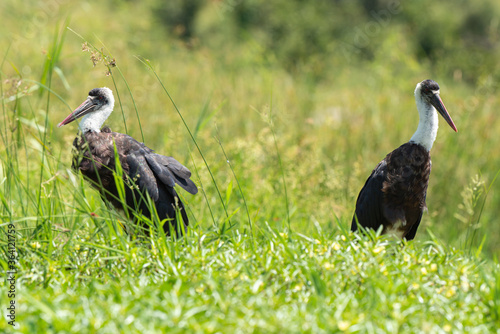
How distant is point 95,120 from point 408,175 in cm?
211

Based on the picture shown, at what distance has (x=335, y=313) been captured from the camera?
2.02m

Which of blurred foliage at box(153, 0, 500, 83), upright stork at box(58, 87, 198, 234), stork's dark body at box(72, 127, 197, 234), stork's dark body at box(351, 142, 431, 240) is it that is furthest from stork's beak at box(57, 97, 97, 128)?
blurred foliage at box(153, 0, 500, 83)

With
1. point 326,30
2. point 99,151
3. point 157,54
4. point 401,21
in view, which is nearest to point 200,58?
point 157,54

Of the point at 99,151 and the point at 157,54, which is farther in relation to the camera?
the point at 157,54

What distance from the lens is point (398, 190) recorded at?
3.54m

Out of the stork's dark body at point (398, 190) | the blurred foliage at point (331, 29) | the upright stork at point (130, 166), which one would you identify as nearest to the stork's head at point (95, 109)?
the upright stork at point (130, 166)

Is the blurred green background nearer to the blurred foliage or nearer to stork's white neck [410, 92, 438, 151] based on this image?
the blurred foliage

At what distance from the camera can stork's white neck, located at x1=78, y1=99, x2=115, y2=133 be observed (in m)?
3.57

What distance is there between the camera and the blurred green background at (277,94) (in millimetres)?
4227

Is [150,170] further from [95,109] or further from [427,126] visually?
[427,126]

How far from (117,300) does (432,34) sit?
12879 mm

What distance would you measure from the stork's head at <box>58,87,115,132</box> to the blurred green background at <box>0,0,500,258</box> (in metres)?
0.14

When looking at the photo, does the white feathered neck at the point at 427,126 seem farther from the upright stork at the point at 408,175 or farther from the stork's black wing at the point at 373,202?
the stork's black wing at the point at 373,202

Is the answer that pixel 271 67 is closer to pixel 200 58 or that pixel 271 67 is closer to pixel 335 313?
pixel 200 58
